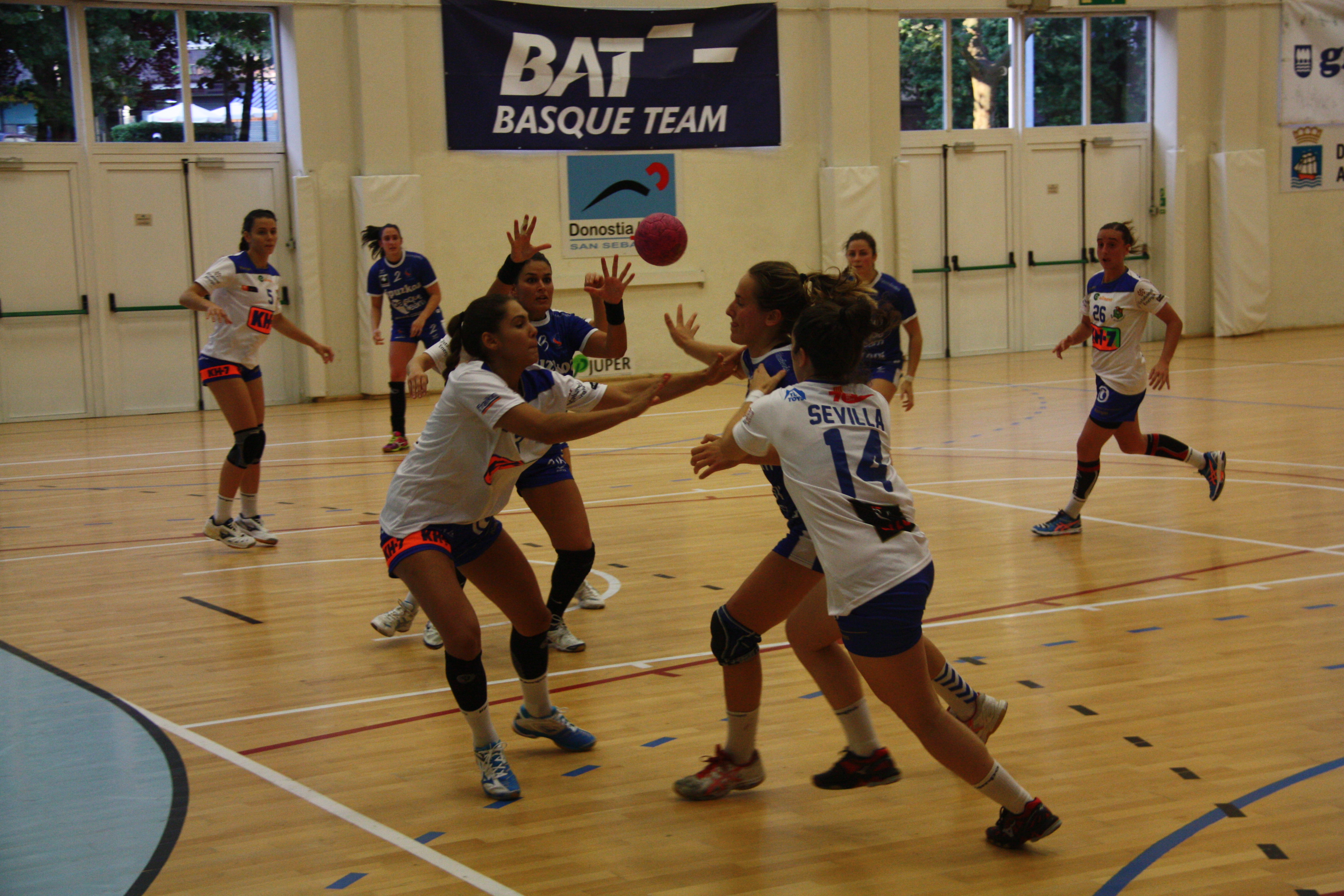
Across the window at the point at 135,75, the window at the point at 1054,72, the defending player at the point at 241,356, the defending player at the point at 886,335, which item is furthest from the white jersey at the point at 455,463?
the window at the point at 1054,72

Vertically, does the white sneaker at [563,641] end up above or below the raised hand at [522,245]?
below

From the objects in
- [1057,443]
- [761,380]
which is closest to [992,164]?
[1057,443]

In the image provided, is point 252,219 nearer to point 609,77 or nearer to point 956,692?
point 956,692

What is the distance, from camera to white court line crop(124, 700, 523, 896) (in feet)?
9.33

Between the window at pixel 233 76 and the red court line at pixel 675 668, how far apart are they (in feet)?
36.7

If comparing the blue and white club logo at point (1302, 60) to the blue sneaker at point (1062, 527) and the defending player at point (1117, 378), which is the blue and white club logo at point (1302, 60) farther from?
the blue sneaker at point (1062, 527)

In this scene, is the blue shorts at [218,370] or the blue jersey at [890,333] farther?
the blue jersey at [890,333]

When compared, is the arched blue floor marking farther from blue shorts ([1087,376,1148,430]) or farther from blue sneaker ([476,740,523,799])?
blue shorts ([1087,376,1148,430])

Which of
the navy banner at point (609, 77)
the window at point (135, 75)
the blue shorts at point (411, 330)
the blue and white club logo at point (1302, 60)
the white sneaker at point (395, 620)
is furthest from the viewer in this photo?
the blue and white club logo at point (1302, 60)

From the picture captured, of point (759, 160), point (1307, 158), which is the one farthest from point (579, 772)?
point (1307, 158)

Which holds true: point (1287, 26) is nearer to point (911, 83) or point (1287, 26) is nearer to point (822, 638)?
point (911, 83)

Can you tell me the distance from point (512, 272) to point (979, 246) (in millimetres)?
12819

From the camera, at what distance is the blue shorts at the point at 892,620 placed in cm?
280

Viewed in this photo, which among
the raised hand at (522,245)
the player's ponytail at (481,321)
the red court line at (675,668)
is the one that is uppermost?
the raised hand at (522,245)
